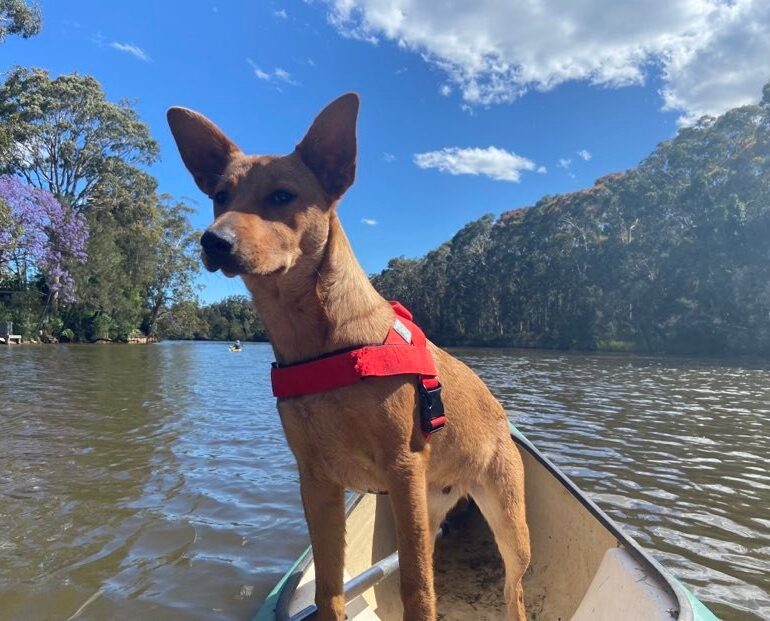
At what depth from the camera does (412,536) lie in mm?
2268

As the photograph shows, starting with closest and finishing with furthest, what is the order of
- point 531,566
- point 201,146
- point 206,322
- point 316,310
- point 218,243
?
point 218,243 → point 316,310 → point 201,146 → point 531,566 → point 206,322

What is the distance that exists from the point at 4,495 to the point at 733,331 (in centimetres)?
4462

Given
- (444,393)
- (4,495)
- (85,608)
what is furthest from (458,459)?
(4,495)

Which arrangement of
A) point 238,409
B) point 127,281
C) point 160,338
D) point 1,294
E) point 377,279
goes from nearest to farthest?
1. point 238,409
2. point 1,294
3. point 127,281
4. point 160,338
5. point 377,279

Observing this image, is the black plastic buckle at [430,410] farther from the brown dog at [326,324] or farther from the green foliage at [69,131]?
the green foliage at [69,131]

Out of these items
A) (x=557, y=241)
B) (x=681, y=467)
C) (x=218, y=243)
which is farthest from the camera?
(x=557, y=241)

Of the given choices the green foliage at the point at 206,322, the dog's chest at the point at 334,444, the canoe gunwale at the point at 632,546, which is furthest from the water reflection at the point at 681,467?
the green foliage at the point at 206,322

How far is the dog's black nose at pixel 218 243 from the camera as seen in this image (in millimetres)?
2053

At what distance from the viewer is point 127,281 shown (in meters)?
51.2

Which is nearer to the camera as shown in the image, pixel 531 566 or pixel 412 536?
pixel 412 536

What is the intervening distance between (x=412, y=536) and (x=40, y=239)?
4650cm

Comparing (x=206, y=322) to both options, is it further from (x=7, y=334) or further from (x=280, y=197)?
(x=280, y=197)

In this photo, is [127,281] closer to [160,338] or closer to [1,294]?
[1,294]

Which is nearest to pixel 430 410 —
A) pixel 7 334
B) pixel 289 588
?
pixel 289 588
